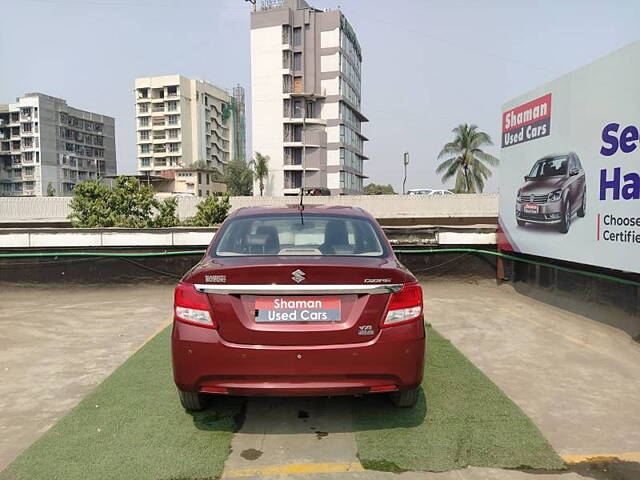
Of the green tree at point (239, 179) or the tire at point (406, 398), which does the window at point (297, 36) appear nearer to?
the green tree at point (239, 179)

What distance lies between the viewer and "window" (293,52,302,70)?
6550 cm

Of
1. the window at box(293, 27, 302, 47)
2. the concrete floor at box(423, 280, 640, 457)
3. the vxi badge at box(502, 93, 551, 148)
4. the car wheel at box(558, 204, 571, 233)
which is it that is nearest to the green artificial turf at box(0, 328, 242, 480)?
the concrete floor at box(423, 280, 640, 457)

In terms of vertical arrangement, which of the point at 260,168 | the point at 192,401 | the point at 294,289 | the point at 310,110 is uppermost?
the point at 310,110

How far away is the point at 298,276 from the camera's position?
10.2 feet

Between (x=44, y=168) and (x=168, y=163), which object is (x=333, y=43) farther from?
(x=44, y=168)

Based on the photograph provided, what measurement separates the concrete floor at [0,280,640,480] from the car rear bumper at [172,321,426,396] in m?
0.46

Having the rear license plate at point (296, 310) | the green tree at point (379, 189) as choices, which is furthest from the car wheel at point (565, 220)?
the green tree at point (379, 189)

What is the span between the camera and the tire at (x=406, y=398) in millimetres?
3557

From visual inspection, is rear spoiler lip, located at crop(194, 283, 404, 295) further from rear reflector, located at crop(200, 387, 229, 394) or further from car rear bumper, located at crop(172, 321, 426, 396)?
rear reflector, located at crop(200, 387, 229, 394)

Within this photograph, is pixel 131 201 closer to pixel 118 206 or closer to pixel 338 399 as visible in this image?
pixel 118 206

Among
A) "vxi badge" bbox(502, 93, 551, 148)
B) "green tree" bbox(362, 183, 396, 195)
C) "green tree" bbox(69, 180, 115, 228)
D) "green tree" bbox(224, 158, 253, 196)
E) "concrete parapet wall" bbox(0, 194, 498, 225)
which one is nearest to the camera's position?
"vxi badge" bbox(502, 93, 551, 148)

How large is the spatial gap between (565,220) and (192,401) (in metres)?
5.87

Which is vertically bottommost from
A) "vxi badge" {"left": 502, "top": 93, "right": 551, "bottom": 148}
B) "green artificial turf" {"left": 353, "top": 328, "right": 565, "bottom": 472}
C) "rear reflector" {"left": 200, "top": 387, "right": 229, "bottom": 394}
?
"green artificial turf" {"left": 353, "top": 328, "right": 565, "bottom": 472}

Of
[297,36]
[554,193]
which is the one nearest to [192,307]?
[554,193]
